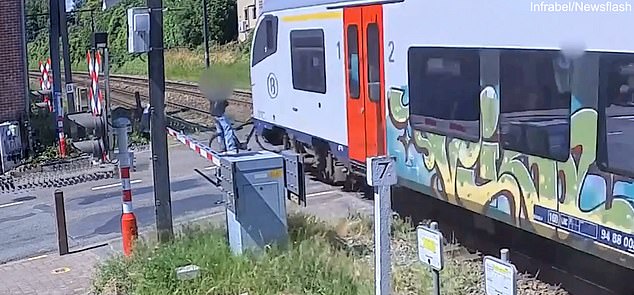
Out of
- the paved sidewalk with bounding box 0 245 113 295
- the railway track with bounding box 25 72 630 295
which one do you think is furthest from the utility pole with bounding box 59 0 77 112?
the railway track with bounding box 25 72 630 295

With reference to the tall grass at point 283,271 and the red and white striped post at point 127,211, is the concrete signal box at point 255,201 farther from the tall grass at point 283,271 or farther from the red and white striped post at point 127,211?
the red and white striped post at point 127,211

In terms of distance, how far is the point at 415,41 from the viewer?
10500 millimetres

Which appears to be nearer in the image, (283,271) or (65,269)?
(283,271)

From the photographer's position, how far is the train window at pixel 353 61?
12.1 metres

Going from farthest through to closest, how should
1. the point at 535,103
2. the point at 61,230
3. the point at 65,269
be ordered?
the point at 61,230 < the point at 65,269 < the point at 535,103

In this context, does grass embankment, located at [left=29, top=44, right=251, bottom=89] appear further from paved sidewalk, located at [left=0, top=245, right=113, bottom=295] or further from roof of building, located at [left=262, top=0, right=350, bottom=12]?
paved sidewalk, located at [left=0, top=245, right=113, bottom=295]

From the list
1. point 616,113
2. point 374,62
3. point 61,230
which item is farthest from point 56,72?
point 616,113

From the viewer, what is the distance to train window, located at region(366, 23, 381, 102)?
37.9ft

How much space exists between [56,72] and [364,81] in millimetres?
11931

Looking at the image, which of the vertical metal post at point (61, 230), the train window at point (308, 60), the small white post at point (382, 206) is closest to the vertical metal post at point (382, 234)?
the small white post at point (382, 206)

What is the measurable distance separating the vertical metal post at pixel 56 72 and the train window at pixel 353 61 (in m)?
8.74

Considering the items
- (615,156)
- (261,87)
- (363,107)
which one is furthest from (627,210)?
(261,87)

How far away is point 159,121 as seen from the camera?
990cm

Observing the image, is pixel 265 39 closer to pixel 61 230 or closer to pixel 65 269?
pixel 61 230
